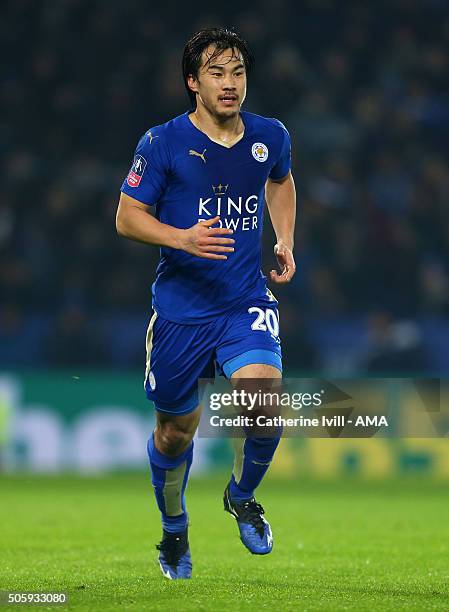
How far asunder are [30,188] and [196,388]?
9325 millimetres

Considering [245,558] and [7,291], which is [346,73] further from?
[245,558]

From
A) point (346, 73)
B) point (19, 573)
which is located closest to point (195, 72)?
point (19, 573)

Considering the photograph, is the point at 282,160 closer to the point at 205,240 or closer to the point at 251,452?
the point at 205,240

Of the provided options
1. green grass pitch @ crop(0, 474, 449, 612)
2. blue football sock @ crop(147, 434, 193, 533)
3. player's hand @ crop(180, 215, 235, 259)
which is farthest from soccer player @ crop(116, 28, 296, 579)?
green grass pitch @ crop(0, 474, 449, 612)

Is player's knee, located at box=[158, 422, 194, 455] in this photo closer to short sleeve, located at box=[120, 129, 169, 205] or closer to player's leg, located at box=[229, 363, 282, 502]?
player's leg, located at box=[229, 363, 282, 502]

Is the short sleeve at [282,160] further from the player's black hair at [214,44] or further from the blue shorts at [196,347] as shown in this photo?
the blue shorts at [196,347]

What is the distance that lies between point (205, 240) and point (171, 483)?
1401mm

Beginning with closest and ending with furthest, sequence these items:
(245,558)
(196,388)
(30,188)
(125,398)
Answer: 1. (196,388)
2. (245,558)
3. (125,398)
4. (30,188)

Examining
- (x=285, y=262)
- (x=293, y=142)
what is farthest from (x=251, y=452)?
(x=293, y=142)

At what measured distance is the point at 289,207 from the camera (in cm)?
558

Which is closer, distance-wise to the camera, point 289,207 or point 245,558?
point 289,207

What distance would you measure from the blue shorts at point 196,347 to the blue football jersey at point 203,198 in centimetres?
5

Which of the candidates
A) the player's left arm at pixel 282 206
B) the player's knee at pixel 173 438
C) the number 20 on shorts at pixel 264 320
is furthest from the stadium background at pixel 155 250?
the number 20 on shorts at pixel 264 320

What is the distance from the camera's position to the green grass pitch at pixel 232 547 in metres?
4.77
